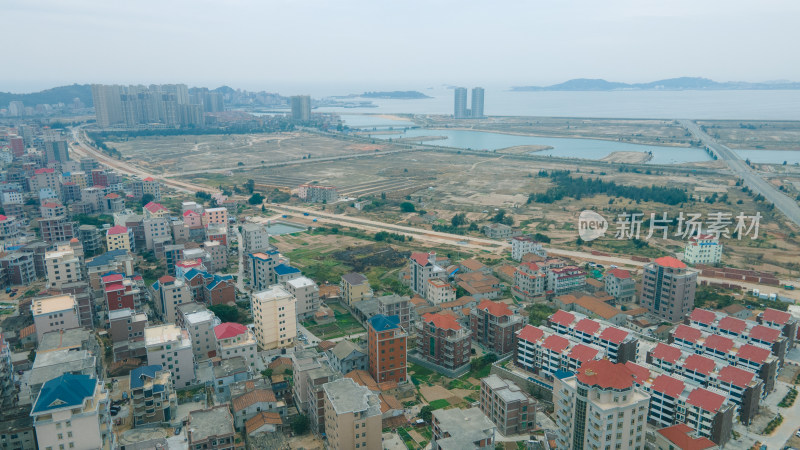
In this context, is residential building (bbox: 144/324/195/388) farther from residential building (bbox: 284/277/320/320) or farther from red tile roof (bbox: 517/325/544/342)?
red tile roof (bbox: 517/325/544/342)

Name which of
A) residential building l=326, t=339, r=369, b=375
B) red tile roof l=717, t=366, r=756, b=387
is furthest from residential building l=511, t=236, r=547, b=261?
residential building l=326, t=339, r=369, b=375

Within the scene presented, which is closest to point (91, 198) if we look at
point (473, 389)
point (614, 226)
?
point (473, 389)

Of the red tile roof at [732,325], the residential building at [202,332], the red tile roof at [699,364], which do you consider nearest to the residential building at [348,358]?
the residential building at [202,332]

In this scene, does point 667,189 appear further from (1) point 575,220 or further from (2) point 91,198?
(2) point 91,198

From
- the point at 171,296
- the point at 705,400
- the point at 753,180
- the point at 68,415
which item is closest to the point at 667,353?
the point at 705,400

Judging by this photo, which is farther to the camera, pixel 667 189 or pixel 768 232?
pixel 667 189

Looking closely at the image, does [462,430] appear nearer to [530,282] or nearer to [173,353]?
[173,353]
